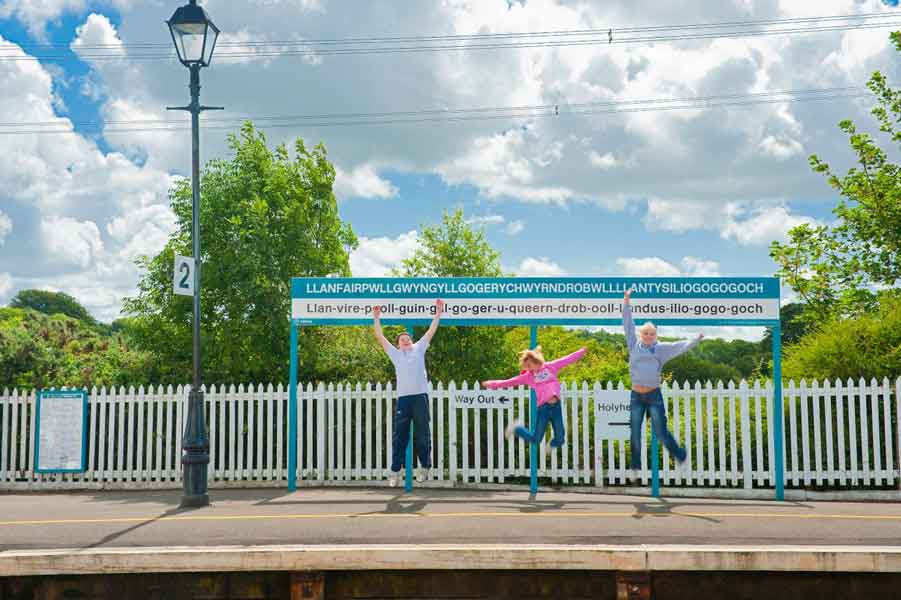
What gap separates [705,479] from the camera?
1294 centimetres

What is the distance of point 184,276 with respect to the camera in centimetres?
1131

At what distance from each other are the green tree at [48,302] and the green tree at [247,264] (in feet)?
248

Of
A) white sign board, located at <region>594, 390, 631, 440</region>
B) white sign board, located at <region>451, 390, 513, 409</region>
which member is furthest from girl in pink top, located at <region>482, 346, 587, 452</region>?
white sign board, located at <region>451, 390, 513, 409</region>

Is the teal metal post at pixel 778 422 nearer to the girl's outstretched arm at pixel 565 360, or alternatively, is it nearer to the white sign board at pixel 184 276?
the girl's outstretched arm at pixel 565 360

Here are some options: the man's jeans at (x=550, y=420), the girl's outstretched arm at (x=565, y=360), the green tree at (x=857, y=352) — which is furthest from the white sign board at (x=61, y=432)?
the green tree at (x=857, y=352)

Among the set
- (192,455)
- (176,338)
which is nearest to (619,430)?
(192,455)

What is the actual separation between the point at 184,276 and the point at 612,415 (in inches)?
258

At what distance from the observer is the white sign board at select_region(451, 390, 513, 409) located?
498 inches

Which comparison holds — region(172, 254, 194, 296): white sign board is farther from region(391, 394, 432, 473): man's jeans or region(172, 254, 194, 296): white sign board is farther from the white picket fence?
region(391, 394, 432, 473): man's jeans

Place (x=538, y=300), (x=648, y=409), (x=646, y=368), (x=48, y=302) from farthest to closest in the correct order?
(x=48, y=302) → (x=538, y=300) → (x=648, y=409) → (x=646, y=368)

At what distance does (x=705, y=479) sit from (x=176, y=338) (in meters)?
11.4

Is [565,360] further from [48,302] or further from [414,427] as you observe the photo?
[48,302]

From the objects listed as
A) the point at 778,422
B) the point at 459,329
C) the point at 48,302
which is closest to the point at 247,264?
the point at 459,329

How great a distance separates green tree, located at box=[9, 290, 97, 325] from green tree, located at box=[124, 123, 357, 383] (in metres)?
75.6
